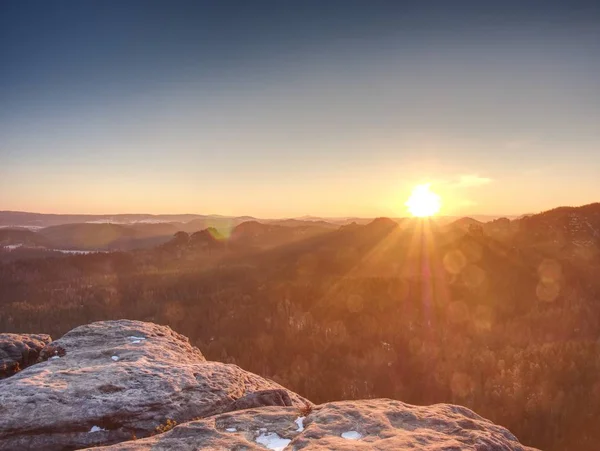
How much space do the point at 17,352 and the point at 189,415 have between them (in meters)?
6.16

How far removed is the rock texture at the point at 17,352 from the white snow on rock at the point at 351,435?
29.0ft

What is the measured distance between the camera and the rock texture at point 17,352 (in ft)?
33.5

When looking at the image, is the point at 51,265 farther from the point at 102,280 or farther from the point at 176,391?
the point at 176,391

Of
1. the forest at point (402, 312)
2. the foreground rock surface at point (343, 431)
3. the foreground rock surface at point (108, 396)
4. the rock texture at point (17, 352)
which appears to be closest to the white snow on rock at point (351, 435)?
the foreground rock surface at point (343, 431)

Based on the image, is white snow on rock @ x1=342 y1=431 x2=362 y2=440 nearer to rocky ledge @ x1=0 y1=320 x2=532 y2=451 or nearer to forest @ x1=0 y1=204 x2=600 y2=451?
rocky ledge @ x1=0 y1=320 x2=532 y2=451

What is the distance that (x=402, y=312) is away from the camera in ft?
118

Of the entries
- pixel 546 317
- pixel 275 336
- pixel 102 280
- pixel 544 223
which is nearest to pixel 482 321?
pixel 546 317

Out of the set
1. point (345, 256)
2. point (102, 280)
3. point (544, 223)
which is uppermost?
point (544, 223)

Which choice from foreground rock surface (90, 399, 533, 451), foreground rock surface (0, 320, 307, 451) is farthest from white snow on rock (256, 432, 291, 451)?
foreground rock surface (0, 320, 307, 451)

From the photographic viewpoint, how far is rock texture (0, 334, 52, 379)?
33.5 feet

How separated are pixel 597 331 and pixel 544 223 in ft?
113

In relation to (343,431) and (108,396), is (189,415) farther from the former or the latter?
(343,431)

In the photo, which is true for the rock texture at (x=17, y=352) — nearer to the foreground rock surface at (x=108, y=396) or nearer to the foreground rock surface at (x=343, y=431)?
the foreground rock surface at (x=108, y=396)

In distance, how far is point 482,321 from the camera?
3438 centimetres
